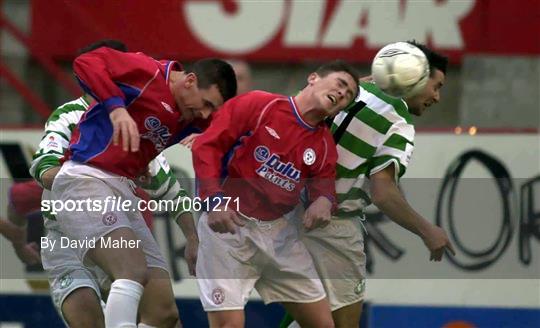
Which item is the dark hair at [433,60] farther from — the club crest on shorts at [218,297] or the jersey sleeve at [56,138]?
the jersey sleeve at [56,138]

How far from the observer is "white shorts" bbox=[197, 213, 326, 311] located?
729 centimetres

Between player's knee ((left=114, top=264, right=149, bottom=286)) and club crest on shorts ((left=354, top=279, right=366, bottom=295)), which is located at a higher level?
player's knee ((left=114, top=264, right=149, bottom=286))

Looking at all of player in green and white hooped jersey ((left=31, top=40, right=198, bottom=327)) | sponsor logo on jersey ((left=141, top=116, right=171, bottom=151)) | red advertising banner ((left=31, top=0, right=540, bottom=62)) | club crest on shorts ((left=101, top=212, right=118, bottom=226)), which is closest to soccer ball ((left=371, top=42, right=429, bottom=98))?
sponsor logo on jersey ((left=141, top=116, right=171, bottom=151))

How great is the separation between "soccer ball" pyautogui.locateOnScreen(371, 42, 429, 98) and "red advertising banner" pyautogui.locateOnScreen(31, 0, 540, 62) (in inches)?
136

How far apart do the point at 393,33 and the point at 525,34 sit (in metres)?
0.90

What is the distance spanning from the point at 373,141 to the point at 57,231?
167cm

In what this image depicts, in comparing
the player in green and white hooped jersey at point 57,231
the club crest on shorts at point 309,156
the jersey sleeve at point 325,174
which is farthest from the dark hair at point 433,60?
the player in green and white hooped jersey at point 57,231

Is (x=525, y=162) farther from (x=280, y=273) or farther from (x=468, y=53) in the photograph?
(x=280, y=273)

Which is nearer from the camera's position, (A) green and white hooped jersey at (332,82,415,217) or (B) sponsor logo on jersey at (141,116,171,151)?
(B) sponsor logo on jersey at (141,116,171,151)

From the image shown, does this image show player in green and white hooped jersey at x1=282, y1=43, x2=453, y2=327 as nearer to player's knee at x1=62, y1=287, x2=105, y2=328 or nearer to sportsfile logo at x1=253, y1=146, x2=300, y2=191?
sportsfile logo at x1=253, y1=146, x2=300, y2=191

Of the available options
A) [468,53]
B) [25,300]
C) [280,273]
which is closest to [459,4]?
[468,53]

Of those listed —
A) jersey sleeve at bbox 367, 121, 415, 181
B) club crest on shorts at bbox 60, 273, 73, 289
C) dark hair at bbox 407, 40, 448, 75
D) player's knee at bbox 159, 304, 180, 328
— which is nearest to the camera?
jersey sleeve at bbox 367, 121, 415, 181

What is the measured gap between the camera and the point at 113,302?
7.14 m

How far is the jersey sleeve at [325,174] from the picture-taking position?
292 inches
